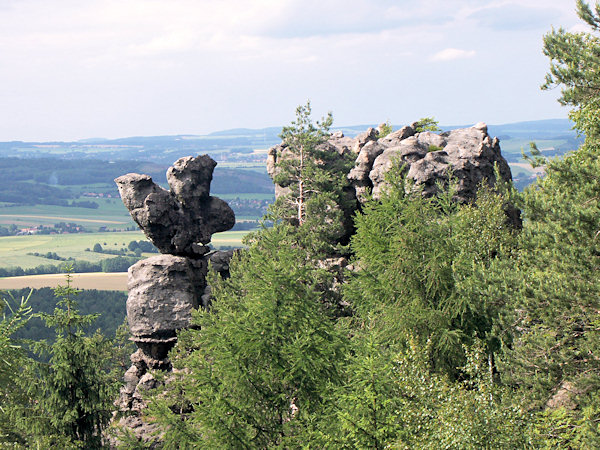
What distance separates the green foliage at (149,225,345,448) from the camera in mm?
23562

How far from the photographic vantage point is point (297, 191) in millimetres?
49750

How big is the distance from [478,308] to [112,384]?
17.4 m

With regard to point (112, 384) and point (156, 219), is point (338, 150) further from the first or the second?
point (112, 384)

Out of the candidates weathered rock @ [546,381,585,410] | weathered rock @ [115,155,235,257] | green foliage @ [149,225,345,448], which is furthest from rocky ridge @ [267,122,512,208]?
weathered rock @ [546,381,585,410]

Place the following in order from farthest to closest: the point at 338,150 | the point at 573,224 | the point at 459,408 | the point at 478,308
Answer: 1. the point at 338,150
2. the point at 478,308
3. the point at 573,224
4. the point at 459,408

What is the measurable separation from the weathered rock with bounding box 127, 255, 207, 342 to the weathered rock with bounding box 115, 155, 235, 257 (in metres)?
2.12

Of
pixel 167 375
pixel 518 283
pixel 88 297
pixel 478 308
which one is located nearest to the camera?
pixel 518 283

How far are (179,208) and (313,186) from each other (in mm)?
11060

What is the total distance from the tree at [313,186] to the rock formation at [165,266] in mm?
7139

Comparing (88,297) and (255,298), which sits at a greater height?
(255,298)

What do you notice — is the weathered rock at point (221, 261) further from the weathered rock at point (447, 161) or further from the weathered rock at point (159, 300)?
the weathered rock at point (447, 161)

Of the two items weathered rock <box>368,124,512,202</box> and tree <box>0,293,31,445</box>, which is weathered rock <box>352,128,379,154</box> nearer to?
weathered rock <box>368,124,512,202</box>

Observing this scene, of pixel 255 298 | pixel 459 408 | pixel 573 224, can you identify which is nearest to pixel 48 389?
pixel 255 298

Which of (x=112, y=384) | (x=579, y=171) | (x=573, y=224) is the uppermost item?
(x=579, y=171)
